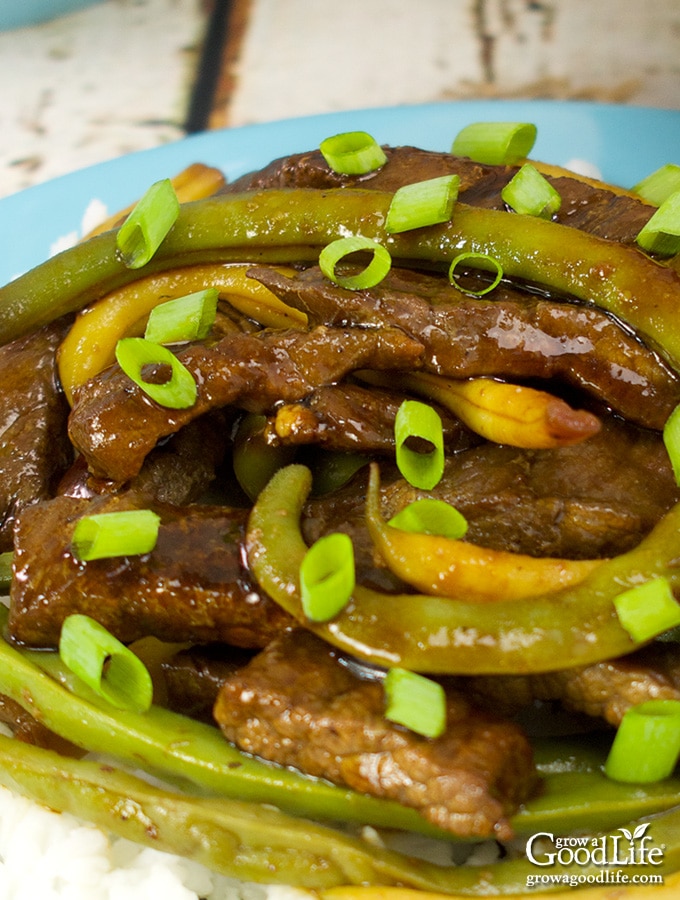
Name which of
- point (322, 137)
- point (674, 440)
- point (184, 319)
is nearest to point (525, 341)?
point (674, 440)

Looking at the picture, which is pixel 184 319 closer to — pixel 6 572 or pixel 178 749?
pixel 6 572

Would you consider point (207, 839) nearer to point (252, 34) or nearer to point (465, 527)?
point (465, 527)

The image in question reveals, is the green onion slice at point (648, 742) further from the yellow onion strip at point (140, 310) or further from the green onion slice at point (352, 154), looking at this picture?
the green onion slice at point (352, 154)

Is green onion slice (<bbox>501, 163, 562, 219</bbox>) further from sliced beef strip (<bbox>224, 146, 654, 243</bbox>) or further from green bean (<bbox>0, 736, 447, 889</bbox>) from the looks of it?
green bean (<bbox>0, 736, 447, 889</bbox>)

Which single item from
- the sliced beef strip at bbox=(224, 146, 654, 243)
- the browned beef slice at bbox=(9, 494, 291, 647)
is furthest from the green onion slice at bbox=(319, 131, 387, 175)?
the browned beef slice at bbox=(9, 494, 291, 647)

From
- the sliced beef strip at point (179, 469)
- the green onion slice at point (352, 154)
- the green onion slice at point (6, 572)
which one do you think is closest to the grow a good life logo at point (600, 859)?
the sliced beef strip at point (179, 469)

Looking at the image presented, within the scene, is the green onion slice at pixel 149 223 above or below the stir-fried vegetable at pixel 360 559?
above

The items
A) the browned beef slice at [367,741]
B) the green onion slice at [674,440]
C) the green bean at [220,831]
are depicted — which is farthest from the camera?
the green onion slice at [674,440]
